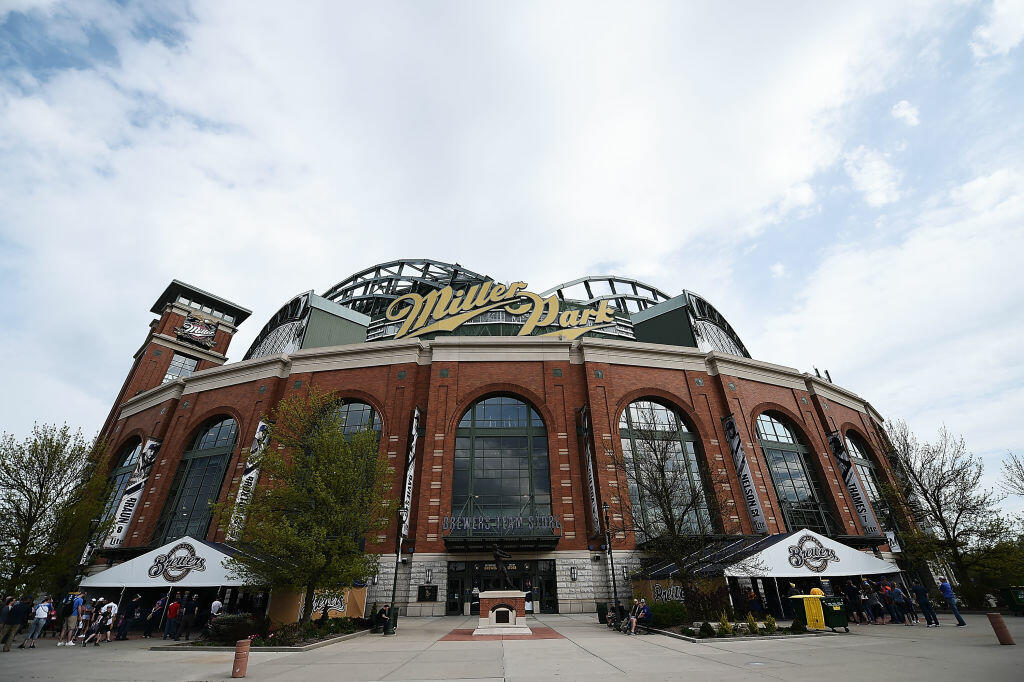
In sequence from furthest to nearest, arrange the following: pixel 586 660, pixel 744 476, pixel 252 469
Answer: pixel 744 476, pixel 252 469, pixel 586 660

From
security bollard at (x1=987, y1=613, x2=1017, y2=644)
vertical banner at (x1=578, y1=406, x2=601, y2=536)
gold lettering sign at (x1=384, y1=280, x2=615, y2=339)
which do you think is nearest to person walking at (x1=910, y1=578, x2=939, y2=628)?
security bollard at (x1=987, y1=613, x2=1017, y2=644)

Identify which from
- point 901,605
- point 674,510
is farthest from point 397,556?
point 901,605

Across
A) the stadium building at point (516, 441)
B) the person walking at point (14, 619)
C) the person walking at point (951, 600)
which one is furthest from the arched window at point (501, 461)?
the person walking at point (14, 619)

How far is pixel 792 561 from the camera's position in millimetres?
20562

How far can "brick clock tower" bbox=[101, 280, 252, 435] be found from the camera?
47.2 m

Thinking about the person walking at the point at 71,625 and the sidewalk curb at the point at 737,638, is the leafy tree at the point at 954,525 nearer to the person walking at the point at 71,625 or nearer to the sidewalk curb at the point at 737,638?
the sidewalk curb at the point at 737,638

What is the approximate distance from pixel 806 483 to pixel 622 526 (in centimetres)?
1760

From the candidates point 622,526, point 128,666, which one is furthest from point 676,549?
point 128,666

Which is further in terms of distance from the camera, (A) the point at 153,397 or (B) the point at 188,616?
(A) the point at 153,397

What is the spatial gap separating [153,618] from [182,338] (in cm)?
3859

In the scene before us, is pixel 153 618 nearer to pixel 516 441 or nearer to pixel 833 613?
pixel 516 441

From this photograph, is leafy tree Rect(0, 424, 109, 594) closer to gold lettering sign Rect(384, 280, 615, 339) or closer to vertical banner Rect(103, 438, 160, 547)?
vertical banner Rect(103, 438, 160, 547)

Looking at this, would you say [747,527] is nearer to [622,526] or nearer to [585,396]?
[622,526]

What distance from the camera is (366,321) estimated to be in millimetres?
46250
